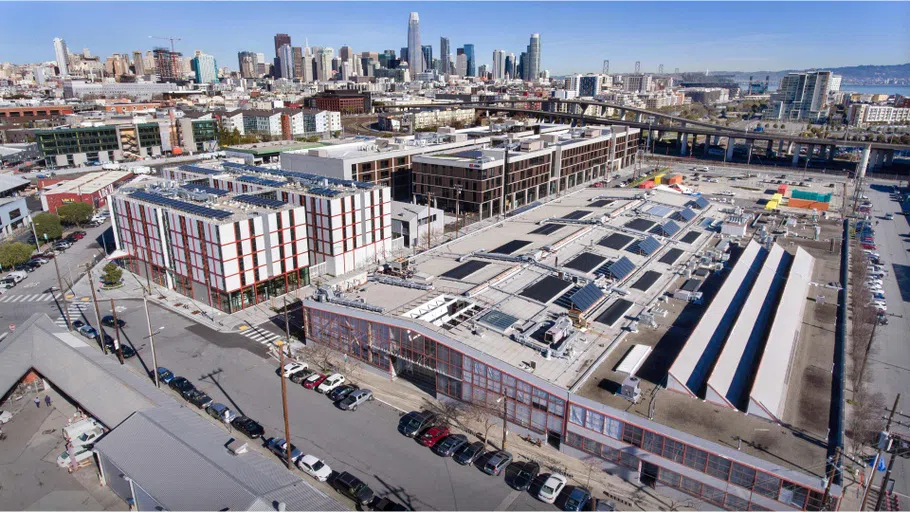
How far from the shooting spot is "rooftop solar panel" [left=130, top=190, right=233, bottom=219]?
157 feet

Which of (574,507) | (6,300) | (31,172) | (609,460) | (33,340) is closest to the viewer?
(574,507)

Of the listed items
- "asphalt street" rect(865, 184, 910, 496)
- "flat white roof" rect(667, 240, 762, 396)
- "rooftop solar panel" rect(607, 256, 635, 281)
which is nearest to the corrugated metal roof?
"flat white roof" rect(667, 240, 762, 396)

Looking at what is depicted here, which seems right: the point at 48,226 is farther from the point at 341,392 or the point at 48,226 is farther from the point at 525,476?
the point at 525,476

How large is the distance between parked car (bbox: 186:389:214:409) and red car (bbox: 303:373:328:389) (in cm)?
613

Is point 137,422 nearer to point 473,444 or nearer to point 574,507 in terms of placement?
point 473,444

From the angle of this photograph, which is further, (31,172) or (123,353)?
(31,172)

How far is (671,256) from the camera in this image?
51438 millimetres

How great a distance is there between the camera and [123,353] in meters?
42.0

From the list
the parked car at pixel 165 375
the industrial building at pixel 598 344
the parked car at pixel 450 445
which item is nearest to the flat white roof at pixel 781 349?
the industrial building at pixel 598 344

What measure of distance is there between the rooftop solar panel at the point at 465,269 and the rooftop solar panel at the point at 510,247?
332cm

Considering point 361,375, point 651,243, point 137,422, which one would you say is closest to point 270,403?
point 361,375

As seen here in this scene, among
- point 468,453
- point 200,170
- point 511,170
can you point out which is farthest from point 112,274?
point 511,170

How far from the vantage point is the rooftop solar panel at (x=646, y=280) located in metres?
43.9

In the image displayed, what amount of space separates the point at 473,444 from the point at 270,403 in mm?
14209
